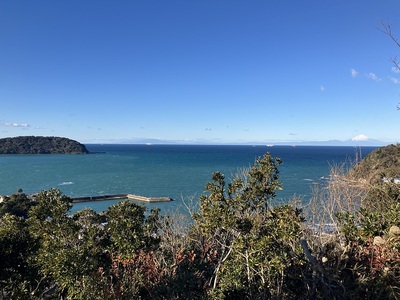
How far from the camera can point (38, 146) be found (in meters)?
174

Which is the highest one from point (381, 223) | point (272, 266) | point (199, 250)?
point (381, 223)

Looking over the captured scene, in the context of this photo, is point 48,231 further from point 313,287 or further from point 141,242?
point 313,287

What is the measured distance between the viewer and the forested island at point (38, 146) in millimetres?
168500

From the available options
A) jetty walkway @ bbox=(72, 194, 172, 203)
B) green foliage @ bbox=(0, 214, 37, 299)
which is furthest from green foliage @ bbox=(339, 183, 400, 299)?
jetty walkway @ bbox=(72, 194, 172, 203)

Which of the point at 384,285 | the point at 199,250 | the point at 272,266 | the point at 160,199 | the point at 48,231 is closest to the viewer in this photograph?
the point at 272,266

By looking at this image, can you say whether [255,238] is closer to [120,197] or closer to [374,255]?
[374,255]

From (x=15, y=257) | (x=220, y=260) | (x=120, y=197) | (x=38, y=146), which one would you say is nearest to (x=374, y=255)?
(x=220, y=260)

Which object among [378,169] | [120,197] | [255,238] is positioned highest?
[255,238]

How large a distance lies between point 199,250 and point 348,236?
380 cm

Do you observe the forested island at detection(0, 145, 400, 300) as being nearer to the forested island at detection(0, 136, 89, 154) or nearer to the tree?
the tree

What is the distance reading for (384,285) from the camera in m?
5.75

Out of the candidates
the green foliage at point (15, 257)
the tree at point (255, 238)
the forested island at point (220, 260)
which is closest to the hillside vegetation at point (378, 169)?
the forested island at point (220, 260)

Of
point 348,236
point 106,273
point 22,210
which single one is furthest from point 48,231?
point 22,210

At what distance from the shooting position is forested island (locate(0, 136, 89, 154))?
16850cm
